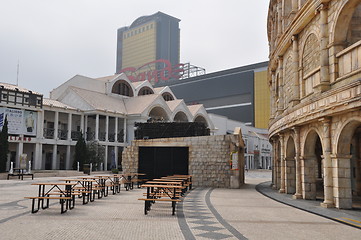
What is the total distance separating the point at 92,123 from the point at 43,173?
13.5 meters

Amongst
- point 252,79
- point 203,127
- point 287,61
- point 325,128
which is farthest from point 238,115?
point 325,128

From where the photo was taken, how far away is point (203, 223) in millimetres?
8883

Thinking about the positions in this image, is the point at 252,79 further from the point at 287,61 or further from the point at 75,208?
the point at 75,208

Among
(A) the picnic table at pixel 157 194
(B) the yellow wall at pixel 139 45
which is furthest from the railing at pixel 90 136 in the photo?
(B) the yellow wall at pixel 139 45

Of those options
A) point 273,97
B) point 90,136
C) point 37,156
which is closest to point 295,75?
point 273,97

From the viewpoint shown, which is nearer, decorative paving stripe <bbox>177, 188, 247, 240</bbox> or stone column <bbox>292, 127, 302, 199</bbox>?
decorative paving stripe <bbox>177, 188, 247, 240</bbox>

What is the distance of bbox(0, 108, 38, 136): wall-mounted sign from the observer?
3131 centimetres

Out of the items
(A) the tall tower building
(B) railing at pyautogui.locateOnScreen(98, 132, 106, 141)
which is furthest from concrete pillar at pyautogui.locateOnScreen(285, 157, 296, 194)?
(A) the tall tower building

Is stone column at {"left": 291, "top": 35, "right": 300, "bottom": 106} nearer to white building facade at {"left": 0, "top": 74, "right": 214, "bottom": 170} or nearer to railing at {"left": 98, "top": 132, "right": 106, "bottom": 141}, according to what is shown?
white building facade at {"left": 0, "top": 74, "right": 214, "bottom": 170}

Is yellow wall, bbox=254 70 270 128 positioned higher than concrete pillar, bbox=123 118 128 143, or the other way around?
yellow wall, bbox=254 70 270 128

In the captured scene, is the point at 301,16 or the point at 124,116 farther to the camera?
the point at 124,116

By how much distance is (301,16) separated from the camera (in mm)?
14172

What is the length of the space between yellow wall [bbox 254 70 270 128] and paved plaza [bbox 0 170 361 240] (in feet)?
241

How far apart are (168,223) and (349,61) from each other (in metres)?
7.41
